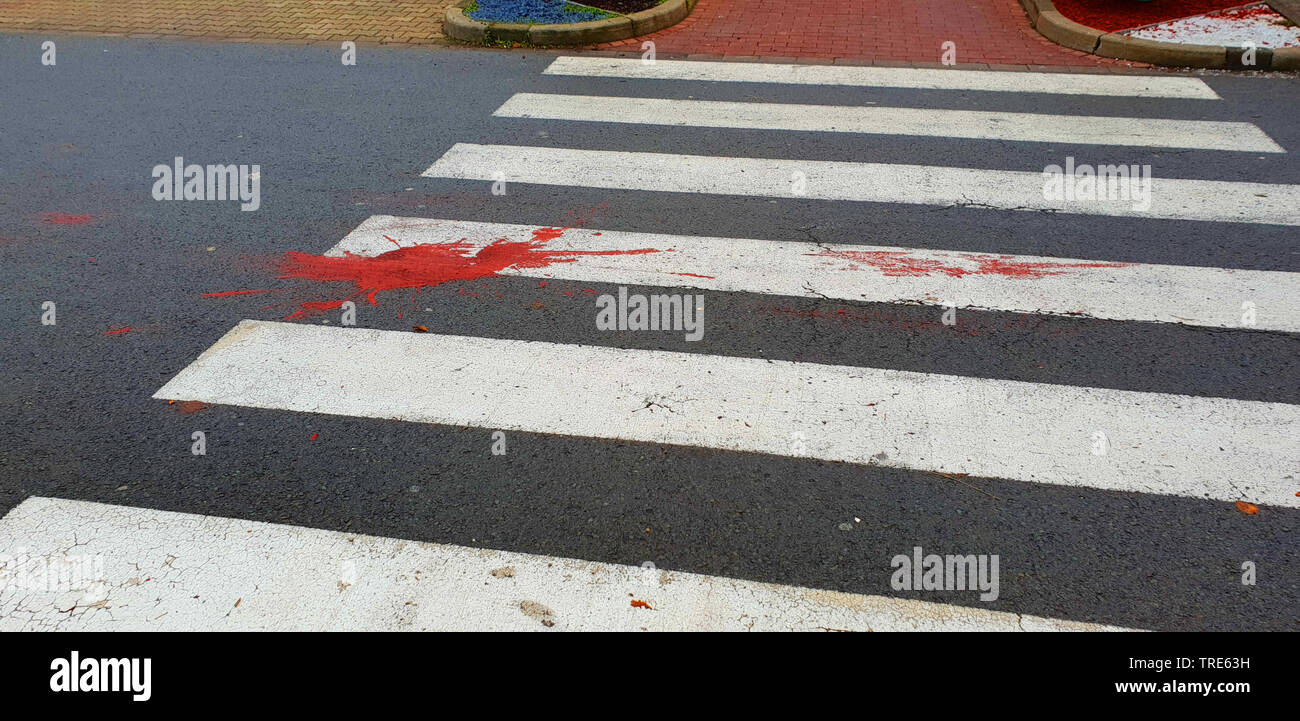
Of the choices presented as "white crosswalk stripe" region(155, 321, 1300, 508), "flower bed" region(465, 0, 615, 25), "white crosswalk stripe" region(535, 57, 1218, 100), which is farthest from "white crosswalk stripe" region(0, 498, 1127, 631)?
"flower bed" region(465, 0, 615, 25)

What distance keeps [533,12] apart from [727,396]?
722 cm

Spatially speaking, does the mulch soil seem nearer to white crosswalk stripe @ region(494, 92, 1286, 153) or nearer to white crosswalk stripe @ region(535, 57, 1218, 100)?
white crosswalk stripe @ region(535, 57, 1218, 100)

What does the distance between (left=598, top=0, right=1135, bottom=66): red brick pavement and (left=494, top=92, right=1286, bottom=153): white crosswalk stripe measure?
1730 millimetres

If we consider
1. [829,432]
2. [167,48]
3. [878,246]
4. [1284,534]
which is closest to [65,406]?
[829,432]

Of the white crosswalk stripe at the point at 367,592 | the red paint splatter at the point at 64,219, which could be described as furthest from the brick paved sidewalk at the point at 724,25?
the white crosswalk stripe at the point at 367,592

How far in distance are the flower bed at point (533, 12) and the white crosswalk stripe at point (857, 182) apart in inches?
134

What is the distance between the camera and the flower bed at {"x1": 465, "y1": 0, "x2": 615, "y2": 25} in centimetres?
993

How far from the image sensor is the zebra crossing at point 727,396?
308 cm

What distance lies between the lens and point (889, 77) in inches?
341

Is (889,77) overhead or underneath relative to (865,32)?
underneath

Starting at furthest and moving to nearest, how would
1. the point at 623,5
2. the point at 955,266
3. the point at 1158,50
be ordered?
the point at 623,5 < the point at 1158,50 < the point at 955,266

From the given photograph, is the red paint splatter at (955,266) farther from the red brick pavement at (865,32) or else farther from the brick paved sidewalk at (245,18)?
the brick paved sidewalk at (245,18)

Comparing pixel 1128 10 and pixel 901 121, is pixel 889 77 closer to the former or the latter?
pixel 901 121

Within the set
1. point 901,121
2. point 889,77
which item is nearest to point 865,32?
point 889,77
